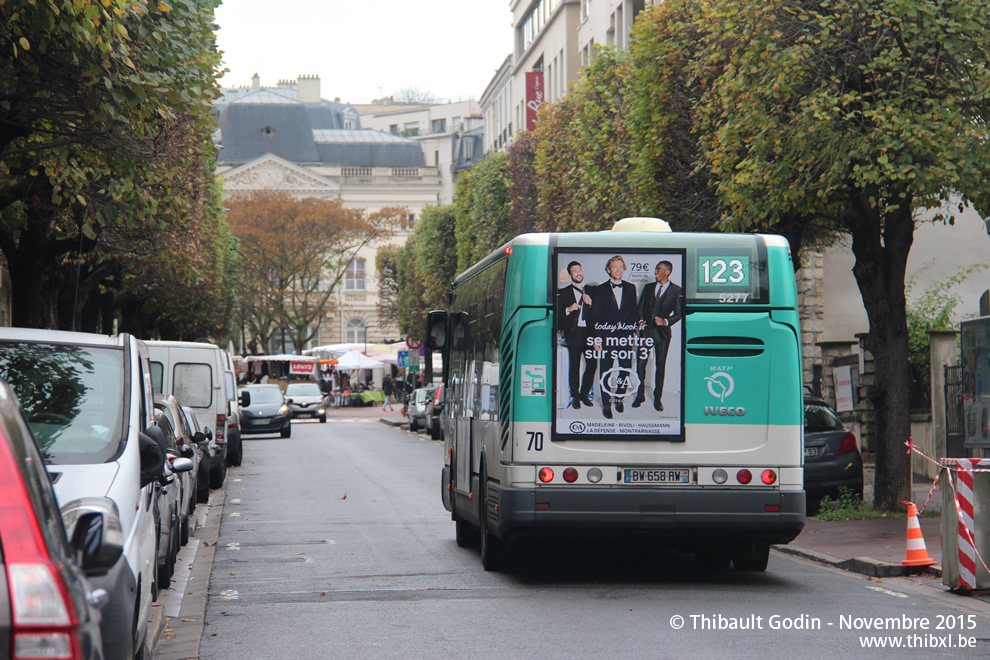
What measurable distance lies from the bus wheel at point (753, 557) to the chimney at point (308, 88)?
→ 125m

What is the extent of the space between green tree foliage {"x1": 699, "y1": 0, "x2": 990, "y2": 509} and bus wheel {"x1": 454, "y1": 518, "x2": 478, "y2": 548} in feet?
17.2

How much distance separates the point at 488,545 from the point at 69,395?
4.88 metres

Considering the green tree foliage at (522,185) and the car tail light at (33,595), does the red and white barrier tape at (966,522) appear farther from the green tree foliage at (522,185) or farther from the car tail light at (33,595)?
the green tree foliage at (522,185)

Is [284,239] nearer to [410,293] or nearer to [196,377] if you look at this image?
[410,293]

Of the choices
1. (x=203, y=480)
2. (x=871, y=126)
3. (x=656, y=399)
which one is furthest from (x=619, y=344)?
(x=203, y=480)

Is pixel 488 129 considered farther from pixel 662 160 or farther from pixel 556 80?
pixel 662 160

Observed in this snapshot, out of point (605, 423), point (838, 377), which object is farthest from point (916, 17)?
point (838, 377)

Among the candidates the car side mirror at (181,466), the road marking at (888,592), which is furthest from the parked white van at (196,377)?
the road marking at (888,592)

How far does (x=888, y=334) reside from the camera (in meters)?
16.8

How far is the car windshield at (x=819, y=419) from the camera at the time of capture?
17.7m

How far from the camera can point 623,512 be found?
10.5 metres

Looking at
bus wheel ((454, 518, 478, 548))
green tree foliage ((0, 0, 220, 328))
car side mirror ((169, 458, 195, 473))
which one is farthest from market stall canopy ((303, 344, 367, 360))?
car side mirror ((169, 458, 195, 473))

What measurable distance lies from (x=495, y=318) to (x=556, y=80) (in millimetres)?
46674

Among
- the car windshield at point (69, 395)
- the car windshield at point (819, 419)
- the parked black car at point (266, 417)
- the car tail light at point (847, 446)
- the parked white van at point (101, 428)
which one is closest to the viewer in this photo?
the parked white van at point (101, 428)
